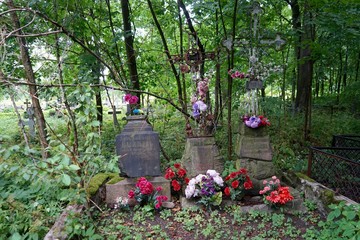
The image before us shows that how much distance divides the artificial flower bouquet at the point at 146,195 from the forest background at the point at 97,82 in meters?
0.64

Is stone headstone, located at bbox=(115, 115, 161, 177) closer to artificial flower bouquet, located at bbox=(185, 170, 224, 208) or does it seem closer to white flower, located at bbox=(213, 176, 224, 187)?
artificial flower bouquet, located at bbox=(185, 170, 224, 208)

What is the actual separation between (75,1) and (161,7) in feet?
7.02

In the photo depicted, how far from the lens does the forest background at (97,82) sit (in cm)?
302

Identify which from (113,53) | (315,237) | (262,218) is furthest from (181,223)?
(113,53)

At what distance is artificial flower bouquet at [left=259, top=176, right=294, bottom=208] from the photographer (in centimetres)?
389

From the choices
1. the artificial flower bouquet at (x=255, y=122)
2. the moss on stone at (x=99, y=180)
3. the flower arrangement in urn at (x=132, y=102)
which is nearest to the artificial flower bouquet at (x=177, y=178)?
the moss on stone at (x=99, y=180)

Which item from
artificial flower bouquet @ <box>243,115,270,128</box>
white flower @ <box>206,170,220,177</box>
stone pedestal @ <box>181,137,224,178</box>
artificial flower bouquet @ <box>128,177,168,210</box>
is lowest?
artificial flower bouquet @ <box>128,177,168,210</box>

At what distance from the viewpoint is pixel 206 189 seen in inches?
159

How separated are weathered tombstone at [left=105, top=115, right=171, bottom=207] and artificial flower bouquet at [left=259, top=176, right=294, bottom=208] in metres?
1.52

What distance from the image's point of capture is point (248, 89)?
467 cm

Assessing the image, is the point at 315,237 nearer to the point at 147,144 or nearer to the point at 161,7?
the point at 147,144

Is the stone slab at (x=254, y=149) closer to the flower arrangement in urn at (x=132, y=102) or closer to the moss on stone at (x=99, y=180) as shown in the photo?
the flower arrangement in urn at (x=132, y=102)

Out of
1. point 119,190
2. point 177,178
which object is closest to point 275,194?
point 177,178

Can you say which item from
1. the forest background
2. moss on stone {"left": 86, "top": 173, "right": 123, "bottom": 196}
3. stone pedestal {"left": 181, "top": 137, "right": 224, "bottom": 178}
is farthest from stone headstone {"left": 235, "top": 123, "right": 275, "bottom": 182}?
moss on stone {"left": 86, "top": 173, "right": 123, "bottom": 196}
